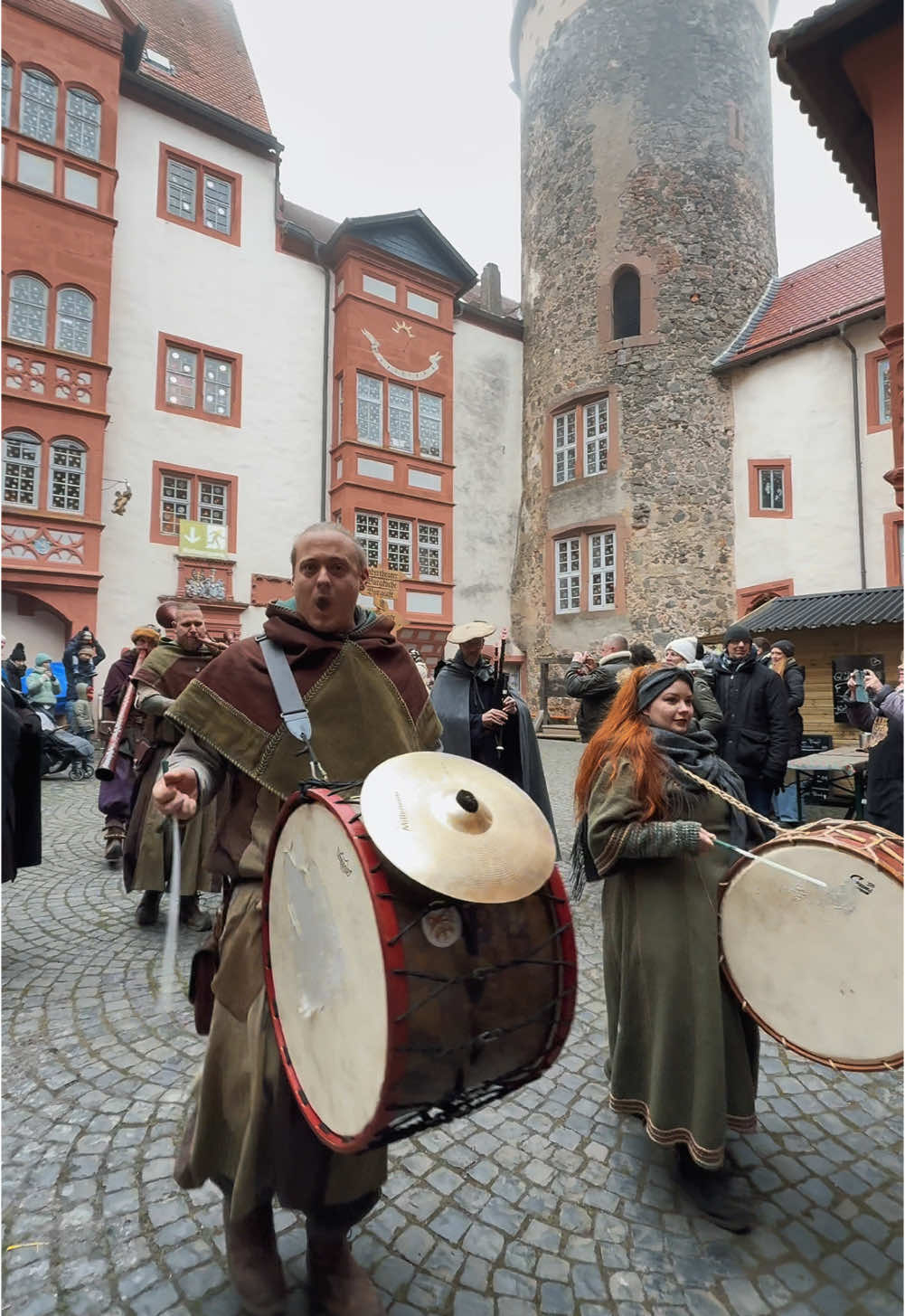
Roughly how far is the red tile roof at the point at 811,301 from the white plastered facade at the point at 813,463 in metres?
0.36

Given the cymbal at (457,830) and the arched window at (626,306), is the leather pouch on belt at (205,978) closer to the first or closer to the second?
the cymbal at (457,830)

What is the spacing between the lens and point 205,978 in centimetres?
193

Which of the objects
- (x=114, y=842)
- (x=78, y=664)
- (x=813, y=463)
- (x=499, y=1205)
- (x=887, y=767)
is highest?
(x=813, y=463)

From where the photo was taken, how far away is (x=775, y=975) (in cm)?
207

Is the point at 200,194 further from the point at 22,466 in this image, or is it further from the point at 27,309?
the point at 22,466

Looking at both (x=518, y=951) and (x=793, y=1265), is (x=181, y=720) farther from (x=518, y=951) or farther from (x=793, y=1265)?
(x=793, y=1265)

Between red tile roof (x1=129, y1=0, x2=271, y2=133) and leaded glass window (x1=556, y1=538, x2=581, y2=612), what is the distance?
40.3ft

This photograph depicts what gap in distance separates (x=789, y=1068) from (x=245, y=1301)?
91.7 inches

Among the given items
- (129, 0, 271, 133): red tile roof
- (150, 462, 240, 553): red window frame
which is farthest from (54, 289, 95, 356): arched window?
(129, 0, 271, 133): red tile roof

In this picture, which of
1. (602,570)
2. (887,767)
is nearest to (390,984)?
(887,767)

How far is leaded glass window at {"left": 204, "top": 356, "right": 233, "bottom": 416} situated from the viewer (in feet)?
50.6

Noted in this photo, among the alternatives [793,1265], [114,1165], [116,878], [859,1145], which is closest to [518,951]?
[793,1265]

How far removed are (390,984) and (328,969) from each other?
0.79ft

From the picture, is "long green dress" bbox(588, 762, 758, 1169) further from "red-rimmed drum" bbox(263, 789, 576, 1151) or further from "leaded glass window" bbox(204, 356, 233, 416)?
"leaded glass window" bbox(204, 356, 233, 416)
